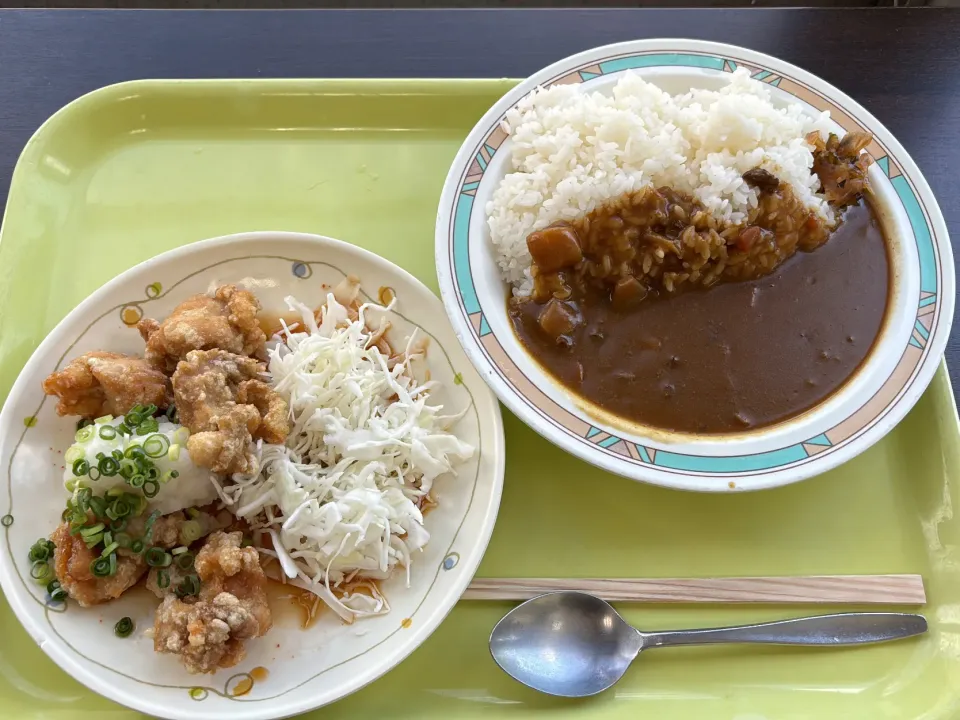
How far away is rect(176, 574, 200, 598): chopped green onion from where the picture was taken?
66.5 inches

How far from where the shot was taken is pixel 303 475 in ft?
6.05

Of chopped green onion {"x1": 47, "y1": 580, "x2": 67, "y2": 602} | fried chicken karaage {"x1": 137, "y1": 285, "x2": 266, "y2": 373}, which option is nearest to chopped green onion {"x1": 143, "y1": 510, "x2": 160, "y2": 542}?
chopped green onion {"x1": 47, "y1": 580, "x2": 67, "y2": 602}

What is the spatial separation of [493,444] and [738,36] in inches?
83.1

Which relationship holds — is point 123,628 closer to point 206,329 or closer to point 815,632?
point 206,329

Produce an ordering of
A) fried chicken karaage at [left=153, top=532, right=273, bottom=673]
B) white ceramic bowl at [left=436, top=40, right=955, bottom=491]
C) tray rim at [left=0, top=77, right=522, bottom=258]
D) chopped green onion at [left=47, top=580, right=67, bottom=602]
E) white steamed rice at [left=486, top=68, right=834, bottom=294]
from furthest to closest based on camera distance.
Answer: tray rim at [left=0, top=77, right=522, bottom=258]
white steamed rice at [left=486, top=68, right=834, bottom=294]
white ceramic bowl at [left=436, top=40, right=955, bottom=491]
chopped green onion at [left=47, top=580, right=67, bottom=602]
fried chicken karaage at [left=153, top=532, right=273, bottom=673]

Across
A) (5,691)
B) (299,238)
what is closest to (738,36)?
(299,238)

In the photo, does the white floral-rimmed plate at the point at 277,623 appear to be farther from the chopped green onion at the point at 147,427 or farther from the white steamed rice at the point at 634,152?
the white steamed rice at the point at 634,152

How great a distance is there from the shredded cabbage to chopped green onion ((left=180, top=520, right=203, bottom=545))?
0.37ft

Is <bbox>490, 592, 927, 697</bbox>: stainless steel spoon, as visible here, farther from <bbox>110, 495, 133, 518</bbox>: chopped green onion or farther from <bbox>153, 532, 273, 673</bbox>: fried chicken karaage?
<bbox>110, 495, 133, 518</bbox>: chopped green onion

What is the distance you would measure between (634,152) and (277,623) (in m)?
1.75

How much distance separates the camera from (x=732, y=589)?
1848 mm

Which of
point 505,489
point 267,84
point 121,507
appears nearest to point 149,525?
point 121,507

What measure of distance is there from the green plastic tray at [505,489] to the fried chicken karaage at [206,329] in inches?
17.4

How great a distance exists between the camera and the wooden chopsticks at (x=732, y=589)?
6.04 ft
